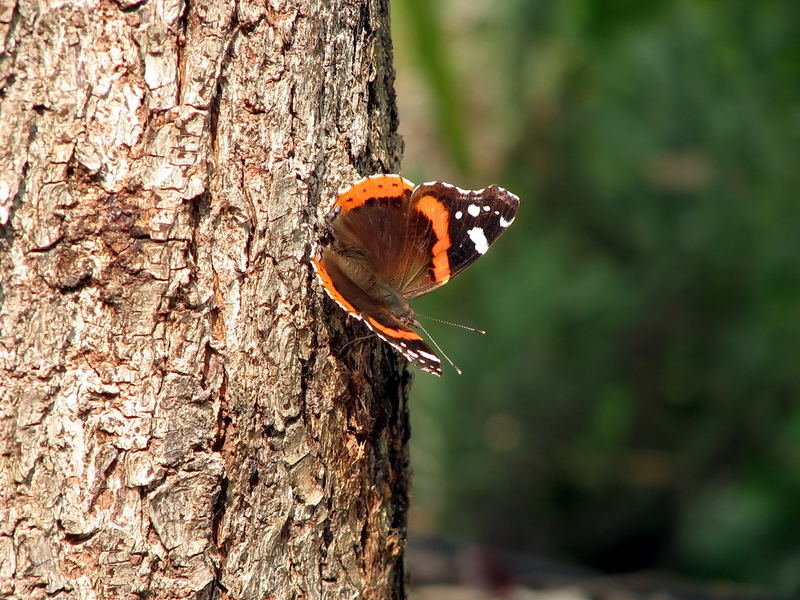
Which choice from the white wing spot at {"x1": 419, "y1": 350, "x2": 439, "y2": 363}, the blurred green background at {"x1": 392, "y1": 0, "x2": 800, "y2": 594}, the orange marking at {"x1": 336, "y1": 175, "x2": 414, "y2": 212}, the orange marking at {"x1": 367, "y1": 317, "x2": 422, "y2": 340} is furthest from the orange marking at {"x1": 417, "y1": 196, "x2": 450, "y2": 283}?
the blurred green background at {"x1": 392, "y1": 0, "x2": 800, "y2": 594}

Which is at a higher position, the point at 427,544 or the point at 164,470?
the point at 164,470

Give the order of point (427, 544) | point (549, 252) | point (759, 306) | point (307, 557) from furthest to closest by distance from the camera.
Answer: point (549, 252)
point (759, 306)
point (427, 544)
point (307, 557)

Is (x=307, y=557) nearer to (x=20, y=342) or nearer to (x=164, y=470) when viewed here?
(x=164, y=470)

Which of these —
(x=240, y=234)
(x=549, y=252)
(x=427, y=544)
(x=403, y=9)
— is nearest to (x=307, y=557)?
(x=240, y=234)

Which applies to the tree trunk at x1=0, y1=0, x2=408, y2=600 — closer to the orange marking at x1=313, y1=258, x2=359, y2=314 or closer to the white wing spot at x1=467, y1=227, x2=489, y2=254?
the orange marking at x1=313, y1=258, x2=359, y2=314

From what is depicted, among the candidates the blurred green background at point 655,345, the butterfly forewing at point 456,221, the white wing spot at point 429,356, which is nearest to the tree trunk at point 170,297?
the white wing spot at point 429,356
